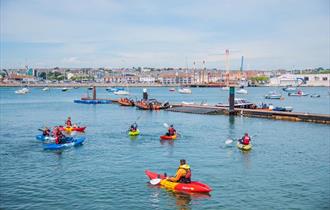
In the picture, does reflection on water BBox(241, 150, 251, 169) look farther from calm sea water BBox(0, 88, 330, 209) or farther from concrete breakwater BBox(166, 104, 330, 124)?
concrete breakwater BBox(166, 104, 330, 124)

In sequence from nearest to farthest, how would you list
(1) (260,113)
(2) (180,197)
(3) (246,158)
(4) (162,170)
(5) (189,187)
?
(2) (180,197)
(5) (189,187)
(4) (162,170)
(3) (246,158)
(1) (260,113)

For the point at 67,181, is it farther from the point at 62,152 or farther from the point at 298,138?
the point at 298,138

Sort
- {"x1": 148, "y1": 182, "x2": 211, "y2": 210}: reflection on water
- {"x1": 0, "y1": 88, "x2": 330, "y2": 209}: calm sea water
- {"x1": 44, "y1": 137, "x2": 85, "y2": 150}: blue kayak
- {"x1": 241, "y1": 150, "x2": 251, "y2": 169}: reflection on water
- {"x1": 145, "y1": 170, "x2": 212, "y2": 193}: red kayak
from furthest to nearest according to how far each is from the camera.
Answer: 1. {"x1": 44, "y1": 137, "x2": 85, "y2": 150}: blue kayak
2. {"x1": 241, "y1": 150, "x2": 251, "y2": 169}: reflection on water
3. {"x1": 145, "y1": 170, "x2": 212, "y2": 193}: red kayak
4. {"x1": 0, "y1": 88, "x2": 330, "y2": 209}: calm sea water
5. {"x1": 148, "y1": 182, "x2": 211, "y2": 210}: reflection on water

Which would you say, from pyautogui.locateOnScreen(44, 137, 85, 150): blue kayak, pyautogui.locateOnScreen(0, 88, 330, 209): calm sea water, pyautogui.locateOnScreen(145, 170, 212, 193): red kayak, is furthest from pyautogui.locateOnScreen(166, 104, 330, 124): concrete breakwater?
pyautogui.locateOnScreen(145, 170, 212, 193): red kayak

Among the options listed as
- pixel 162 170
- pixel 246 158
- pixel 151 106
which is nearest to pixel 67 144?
pixel 162 170

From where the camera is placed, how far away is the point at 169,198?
84.6ft

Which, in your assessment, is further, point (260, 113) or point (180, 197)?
point (260, 113)

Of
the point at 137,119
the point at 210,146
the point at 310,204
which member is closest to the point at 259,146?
the point at 210,146

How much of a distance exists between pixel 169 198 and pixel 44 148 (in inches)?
752

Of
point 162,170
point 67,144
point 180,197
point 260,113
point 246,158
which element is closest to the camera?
point 180,197

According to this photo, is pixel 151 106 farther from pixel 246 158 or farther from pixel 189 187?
pixel 189 187

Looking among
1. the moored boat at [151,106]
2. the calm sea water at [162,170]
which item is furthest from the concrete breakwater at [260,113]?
the calm sea water at [162,170]

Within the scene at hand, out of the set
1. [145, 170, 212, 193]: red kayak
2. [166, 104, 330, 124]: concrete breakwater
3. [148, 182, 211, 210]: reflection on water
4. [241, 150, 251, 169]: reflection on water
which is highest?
[166, 104, 330, 124]: concrete breakwater

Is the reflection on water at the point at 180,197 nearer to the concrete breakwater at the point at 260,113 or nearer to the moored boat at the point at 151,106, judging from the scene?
the concrete breakwater at the point at 260,113
